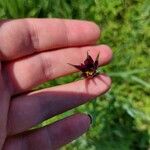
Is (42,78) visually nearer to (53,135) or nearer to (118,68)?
(53,135)

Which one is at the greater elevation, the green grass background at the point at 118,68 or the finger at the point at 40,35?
the finger at the point at 40,35

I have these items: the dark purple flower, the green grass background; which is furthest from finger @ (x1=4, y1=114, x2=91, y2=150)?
the green grass background

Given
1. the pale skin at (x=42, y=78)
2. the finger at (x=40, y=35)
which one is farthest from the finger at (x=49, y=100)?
the finger at (x=40, y=35)

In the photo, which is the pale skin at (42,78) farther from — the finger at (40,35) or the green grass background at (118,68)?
the green grass background at (118,68)

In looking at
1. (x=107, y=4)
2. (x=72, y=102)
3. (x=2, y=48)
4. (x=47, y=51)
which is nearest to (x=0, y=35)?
(x=2, y=48)

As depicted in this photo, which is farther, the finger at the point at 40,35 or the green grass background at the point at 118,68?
the green grass background at the point at 118,68

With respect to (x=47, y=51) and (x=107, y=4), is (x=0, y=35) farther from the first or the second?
(x=107, y=4)
